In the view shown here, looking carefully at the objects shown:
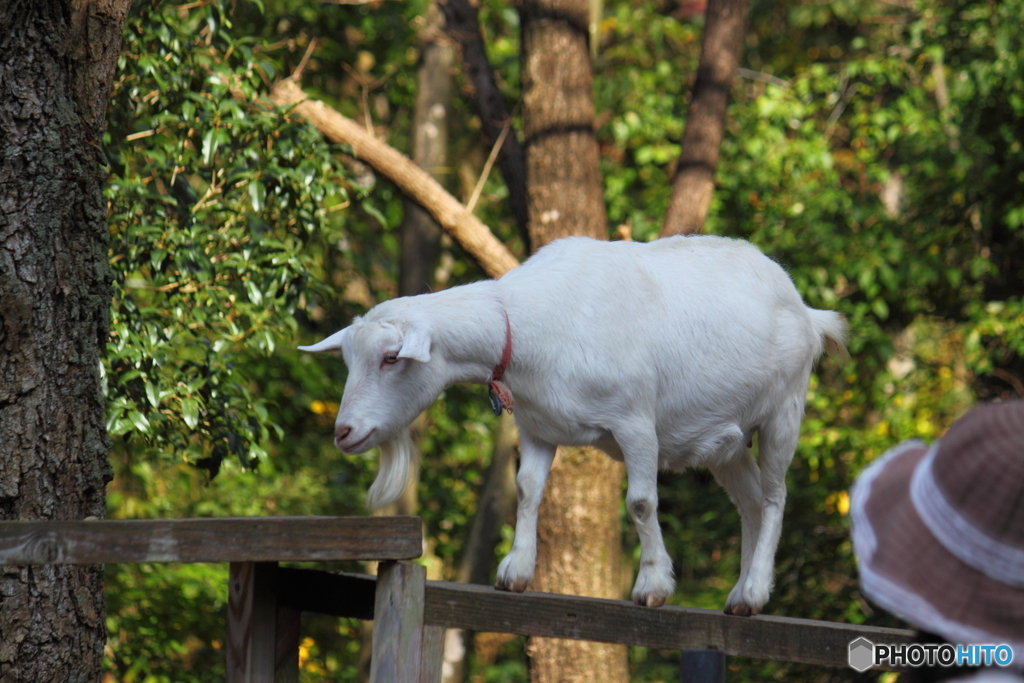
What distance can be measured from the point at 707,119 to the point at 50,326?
3750mm

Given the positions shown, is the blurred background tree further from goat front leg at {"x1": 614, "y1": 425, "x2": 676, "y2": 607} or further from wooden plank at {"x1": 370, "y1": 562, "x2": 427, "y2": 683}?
goat front leg at {"x1": 614, "y1": 425, "x2": 676, "y2": 607}

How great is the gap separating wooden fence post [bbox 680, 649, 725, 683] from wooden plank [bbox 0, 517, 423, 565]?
0.98m

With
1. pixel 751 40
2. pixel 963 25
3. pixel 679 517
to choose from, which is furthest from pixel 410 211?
pixel 751 40

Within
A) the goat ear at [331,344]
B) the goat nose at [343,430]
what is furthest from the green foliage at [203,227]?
the goat nose at [343,430]

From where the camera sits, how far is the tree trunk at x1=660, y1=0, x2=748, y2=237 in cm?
516

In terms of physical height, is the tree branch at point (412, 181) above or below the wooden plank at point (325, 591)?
above

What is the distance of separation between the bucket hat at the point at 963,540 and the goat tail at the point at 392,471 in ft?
5.38

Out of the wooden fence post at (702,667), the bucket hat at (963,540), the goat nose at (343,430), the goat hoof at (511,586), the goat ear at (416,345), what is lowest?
the wooden fence post at (702,667)

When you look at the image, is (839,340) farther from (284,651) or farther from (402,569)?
(284,651)

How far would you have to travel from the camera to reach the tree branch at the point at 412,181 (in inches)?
184

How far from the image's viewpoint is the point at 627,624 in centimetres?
253

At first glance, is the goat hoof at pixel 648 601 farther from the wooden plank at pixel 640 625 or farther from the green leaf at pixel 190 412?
the green leaf at pixel 190 412

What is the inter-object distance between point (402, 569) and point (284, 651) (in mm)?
546

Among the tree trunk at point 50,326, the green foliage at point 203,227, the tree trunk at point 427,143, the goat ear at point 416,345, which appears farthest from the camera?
the tree trunk at point 427,143
